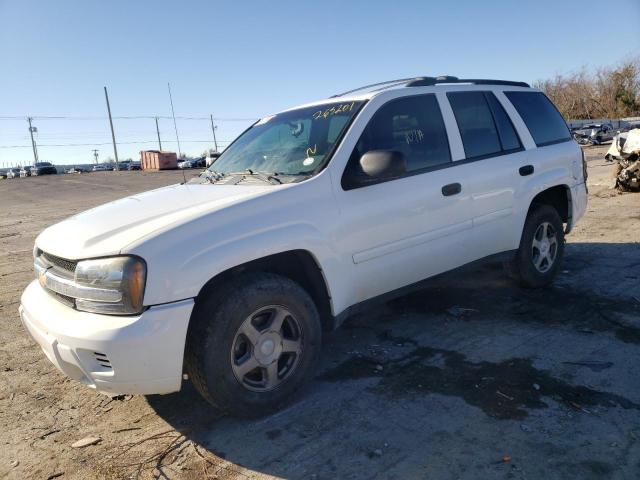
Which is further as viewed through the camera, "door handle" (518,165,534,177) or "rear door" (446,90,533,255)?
"door handle" (518,165,534,177)

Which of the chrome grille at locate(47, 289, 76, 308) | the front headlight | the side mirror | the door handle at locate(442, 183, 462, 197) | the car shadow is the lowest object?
the car shadow

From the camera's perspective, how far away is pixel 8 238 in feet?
35.8

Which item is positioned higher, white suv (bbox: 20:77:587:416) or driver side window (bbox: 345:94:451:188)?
driver side window (bbox: 345:94:451:188)

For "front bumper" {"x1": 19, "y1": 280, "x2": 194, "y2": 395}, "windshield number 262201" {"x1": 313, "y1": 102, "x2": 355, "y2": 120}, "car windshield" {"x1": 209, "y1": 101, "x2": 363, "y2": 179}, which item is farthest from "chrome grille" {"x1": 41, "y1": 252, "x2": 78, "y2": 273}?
"windshield number 262201" {"x1": 313, "y1": 102, "x2": 355, "y2": 120}

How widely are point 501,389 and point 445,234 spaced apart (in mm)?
1221

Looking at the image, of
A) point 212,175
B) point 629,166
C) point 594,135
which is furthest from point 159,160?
point 212,175

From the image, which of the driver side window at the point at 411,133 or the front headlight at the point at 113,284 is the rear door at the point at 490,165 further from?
the front headlight at the point at 113,284

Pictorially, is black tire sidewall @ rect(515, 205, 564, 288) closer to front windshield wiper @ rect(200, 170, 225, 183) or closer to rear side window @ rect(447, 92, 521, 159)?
rear side window @ rect(447, 92, 521, 159)

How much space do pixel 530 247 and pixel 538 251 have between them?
220 mm

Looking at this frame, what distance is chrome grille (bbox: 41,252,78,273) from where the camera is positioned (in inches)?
109

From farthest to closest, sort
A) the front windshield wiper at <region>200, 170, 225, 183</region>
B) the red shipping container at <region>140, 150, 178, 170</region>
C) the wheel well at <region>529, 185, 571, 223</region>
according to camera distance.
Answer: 1. the red shipping container at <region>140, 150, 178, 170</region>
2. the wheel well at <region>529, 185, 571, 223</region>
3. the front windshield wiper at <region>200, 170, 225, 183</region>

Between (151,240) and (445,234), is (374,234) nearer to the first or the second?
(445,234)

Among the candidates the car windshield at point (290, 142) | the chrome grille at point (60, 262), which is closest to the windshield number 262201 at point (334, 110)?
the car windshield at point (290, 142)

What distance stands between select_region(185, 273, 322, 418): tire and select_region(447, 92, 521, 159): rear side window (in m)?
2.01
